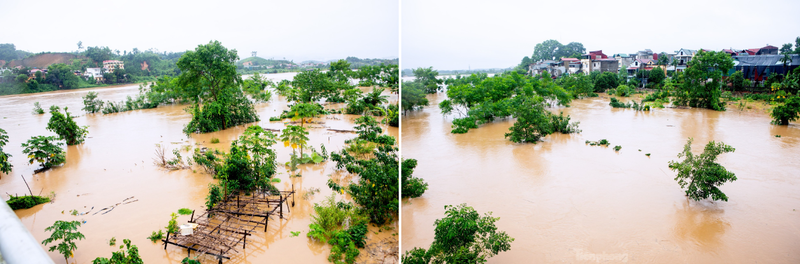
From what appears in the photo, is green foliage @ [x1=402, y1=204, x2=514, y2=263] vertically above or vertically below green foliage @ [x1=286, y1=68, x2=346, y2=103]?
below

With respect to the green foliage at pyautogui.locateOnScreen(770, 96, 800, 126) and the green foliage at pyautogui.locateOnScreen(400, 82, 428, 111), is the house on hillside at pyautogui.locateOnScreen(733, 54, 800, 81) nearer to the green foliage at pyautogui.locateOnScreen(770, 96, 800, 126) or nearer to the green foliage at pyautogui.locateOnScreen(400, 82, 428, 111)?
the green foliage at pyautogui.locateOnScreen(770, 96, 800, 126)

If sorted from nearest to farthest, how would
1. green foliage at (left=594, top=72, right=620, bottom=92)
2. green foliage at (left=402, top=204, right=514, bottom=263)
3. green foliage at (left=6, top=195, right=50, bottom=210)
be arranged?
green foliage at (left=402, top=204, right=514, bottom=263), green foliage at (left=6, top=195, right=50, bottom=210), green foliage at (left=594, top=72, right=620, bottom=92)

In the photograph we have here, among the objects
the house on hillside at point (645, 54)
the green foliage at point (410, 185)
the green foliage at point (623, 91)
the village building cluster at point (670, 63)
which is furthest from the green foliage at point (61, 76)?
the house on hillside at point (645, 54)

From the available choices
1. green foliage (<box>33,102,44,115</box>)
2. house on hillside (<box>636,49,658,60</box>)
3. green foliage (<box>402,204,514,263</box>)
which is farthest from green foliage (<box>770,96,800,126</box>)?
house on hillside (<box>636,49,658,60</box>)

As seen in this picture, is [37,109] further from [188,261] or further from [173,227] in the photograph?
[188,261]

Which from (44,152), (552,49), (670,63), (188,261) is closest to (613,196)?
(188,261)

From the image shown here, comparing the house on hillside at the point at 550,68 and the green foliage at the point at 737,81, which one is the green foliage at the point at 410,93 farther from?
the house on hillside at the point at 550,68
